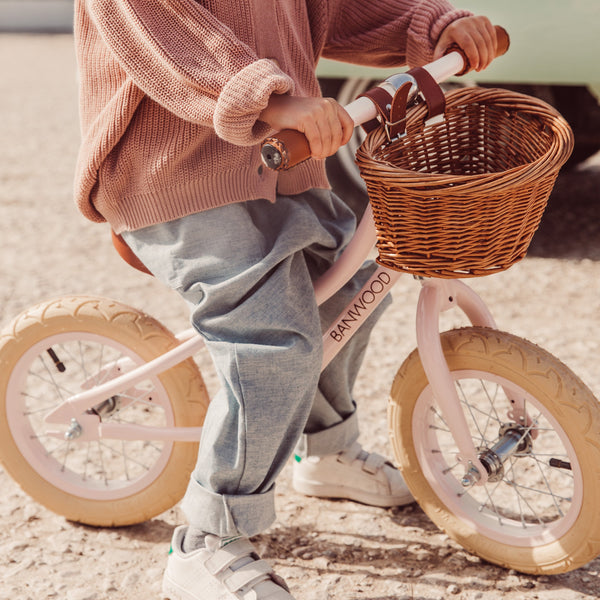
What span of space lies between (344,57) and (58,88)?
8.07 metres

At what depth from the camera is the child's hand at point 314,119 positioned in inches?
63.2

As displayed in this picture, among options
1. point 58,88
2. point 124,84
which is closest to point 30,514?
point 124,84

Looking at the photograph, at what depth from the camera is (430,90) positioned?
6.04 feet

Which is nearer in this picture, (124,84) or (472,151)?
(124,84)

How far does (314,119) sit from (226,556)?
110 cm

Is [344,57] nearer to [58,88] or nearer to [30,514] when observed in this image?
[30,514]

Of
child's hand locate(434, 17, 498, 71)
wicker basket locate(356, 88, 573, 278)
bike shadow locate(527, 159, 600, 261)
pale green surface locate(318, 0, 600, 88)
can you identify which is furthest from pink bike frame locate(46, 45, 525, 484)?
bike shadow locate(527, 159, 600, 261)

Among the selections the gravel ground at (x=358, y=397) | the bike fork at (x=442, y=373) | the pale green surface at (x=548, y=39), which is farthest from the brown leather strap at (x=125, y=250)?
the pale green surface at (x=548, y=39)

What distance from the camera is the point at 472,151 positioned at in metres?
2.10

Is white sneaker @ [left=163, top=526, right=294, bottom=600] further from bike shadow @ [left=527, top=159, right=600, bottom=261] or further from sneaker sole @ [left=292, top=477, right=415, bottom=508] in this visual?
bike shadow @ [left=527, top=159, right=600, bottom=261]

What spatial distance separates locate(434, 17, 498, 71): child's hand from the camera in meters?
2.02

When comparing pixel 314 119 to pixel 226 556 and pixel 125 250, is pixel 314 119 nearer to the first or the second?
pixel 125 250

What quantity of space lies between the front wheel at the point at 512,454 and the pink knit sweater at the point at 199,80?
1.99 ft

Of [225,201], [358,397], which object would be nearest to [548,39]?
[358,397]
